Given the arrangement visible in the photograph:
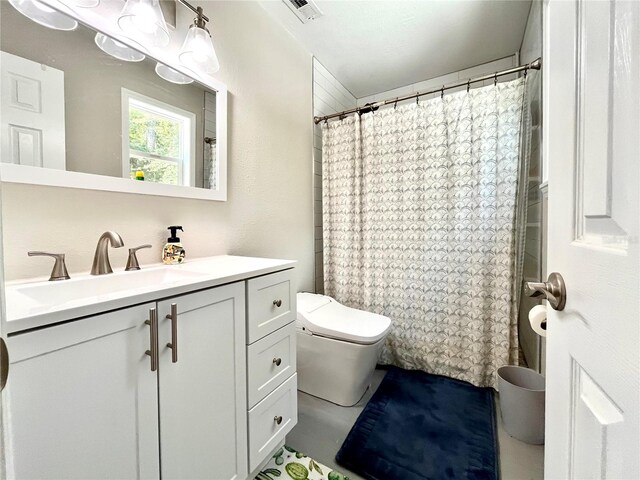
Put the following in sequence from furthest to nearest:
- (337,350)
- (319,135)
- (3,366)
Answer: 1. (319,135)
2. (337,350)
3. (3,366)

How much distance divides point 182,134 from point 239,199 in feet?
1.38

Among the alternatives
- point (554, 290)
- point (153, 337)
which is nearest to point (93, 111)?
point (153, 337)

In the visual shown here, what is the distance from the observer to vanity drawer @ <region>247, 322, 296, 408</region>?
3.31 feet

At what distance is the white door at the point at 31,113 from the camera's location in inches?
31.3

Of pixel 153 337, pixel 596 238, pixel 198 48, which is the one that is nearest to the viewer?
pixel 596 238

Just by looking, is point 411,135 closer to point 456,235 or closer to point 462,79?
point 456,235

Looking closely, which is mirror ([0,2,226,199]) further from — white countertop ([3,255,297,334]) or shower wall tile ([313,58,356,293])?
shower wall tile ([313,58,356,293])

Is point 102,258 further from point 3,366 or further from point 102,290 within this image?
point 3,366

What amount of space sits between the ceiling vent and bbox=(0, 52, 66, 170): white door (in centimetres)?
133

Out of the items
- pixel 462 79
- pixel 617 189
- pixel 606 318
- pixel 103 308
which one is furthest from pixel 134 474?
pixel 462 79

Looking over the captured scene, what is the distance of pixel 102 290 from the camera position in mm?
916

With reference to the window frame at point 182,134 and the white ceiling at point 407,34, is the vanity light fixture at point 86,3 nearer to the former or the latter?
the window frame at point 182,134

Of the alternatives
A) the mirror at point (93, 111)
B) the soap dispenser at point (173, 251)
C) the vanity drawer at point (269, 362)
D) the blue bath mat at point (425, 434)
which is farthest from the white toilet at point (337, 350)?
the mirror at point (93, 111)

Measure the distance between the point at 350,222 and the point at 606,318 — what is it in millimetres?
1754
